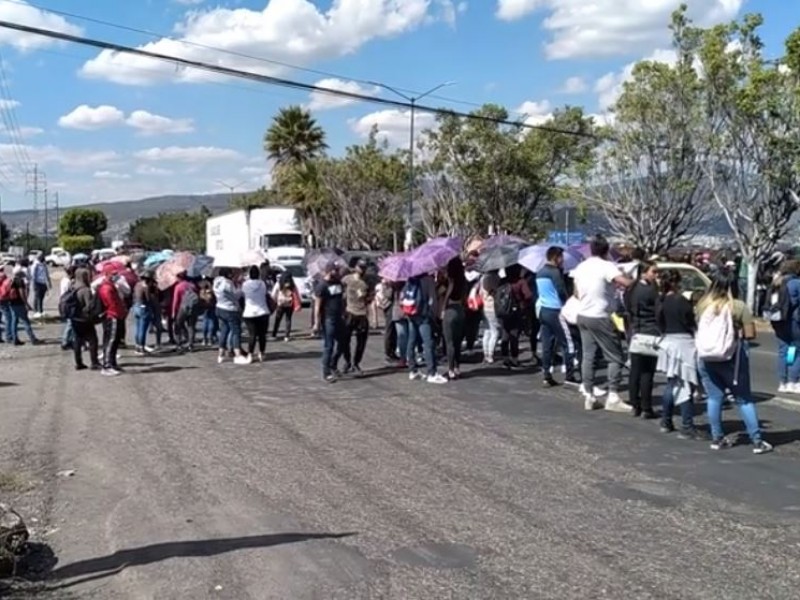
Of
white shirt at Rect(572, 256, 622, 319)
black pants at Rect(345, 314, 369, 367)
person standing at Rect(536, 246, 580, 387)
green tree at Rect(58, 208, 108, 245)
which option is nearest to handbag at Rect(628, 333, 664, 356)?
white shirt at Rect(572, 256, 622, 319)

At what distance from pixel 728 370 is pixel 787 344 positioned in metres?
4.17

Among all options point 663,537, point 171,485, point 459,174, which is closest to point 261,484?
point 171,485

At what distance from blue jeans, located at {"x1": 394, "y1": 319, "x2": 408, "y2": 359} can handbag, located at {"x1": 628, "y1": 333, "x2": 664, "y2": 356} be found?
444cm

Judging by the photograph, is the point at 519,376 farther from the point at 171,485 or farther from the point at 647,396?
the point at 171,485

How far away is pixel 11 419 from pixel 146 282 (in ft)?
23.9

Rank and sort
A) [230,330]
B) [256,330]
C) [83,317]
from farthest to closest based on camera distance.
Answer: [230,330], [256,330], [83,317]

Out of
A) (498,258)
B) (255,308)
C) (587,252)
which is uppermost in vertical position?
(587,252)

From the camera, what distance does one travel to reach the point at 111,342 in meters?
15.3

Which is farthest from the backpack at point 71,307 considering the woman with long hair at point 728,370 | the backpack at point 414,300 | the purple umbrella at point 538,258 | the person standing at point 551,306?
Answer: the woman with long hair at point 728,370

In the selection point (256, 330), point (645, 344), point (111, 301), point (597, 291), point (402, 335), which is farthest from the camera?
point (256, 330)

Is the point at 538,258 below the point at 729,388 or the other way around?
the other way around

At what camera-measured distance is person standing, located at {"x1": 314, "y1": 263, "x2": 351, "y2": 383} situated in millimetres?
14016

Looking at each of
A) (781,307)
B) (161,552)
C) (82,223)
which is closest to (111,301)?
(781,307)

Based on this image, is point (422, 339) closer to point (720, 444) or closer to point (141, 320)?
point (720, 444)
